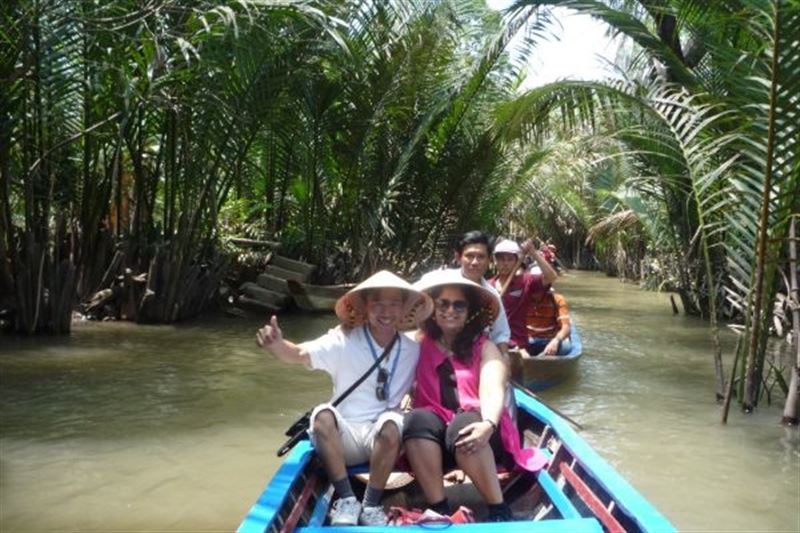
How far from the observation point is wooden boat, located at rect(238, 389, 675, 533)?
10.7ft

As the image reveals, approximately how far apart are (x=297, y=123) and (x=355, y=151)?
67.1 inches

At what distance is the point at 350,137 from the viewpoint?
14734mm

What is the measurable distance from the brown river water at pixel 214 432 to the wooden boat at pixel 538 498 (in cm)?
120

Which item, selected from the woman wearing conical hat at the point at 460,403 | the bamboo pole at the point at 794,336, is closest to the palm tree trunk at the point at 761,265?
the bamboo pole at the point at 794,336

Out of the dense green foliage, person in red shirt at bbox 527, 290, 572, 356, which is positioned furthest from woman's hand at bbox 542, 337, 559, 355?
the dense green foliage

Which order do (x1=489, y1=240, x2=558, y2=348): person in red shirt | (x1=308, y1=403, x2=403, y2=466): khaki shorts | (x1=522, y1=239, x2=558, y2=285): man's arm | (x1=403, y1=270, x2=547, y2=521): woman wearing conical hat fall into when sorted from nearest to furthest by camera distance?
(x1=403, y1=270, x2=547, y2=521): woman wearing conical hat → (x1=308, y1=403, x2=403, y2=466): khaki shorts → (x1=522, y1=239, x2=558, y2=285): man's arm → (x1=489, y1=240, x2=558, y2=348): person in red shirt

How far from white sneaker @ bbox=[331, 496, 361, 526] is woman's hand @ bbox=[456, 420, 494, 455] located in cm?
50

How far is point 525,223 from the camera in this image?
29844 millimetres

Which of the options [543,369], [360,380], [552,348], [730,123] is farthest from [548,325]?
[360,380]

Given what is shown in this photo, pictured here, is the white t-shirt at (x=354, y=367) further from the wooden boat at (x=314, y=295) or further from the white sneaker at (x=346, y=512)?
the wooden boat at (x=314, y=295)

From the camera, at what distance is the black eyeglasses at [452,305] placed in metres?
4.00

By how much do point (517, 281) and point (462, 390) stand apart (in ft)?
12.5

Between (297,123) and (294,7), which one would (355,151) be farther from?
(294,7)

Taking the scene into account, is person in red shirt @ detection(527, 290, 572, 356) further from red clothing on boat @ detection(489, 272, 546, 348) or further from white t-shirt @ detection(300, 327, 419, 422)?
white t-shirt @ detection(300, 327, 419, 422)
